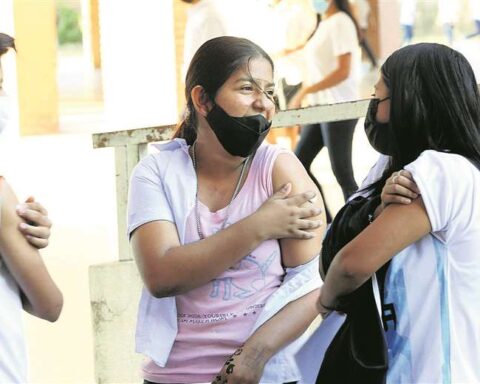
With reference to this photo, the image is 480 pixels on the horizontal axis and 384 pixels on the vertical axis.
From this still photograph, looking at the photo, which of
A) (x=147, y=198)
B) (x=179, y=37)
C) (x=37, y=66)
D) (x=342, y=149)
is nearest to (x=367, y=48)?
(x=179, y=37)

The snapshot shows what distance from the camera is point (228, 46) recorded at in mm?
2939

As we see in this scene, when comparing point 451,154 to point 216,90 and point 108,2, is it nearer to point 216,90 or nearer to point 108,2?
point 216,90

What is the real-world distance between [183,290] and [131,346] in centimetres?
209

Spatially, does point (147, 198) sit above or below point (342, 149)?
above

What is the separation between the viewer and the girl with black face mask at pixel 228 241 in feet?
9.12

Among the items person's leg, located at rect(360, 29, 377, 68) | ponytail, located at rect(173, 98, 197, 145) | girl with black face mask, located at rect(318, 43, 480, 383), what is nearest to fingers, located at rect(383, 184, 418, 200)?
girl with black face mask, located at rect(318, 43, 480, 383)

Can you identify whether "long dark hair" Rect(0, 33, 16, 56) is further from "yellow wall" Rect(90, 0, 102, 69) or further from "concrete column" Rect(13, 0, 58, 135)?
"yellow wall" Rect(90, 0, 102, 69)

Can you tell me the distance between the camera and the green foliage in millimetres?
29766

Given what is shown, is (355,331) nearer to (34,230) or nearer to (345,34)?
(34,230)

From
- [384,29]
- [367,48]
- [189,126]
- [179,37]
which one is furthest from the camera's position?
A: [384,29]

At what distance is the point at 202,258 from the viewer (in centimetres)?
279

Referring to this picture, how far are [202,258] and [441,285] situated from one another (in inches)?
26.3

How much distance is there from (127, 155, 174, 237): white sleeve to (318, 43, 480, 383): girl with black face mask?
0.59 m

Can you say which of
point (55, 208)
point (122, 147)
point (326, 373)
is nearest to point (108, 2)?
point (55, 208)
